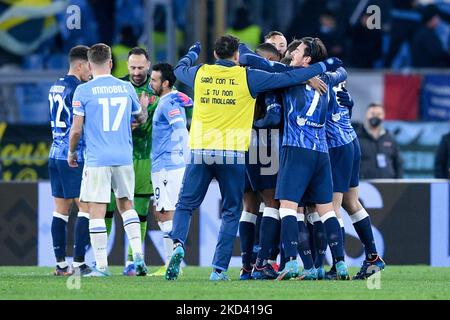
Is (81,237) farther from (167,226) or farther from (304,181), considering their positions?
(304,181)

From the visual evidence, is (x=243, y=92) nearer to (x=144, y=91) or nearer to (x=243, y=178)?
(x=243, y=178)

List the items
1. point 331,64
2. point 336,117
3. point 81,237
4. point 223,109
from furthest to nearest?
point 81,237, point 336,117, point 331,64, point 223,109

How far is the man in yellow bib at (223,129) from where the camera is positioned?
1207cm

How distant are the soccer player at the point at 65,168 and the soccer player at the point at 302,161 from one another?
2.12 metres

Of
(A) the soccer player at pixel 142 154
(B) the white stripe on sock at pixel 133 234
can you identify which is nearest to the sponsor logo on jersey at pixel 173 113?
(A) the soccer player at pixel 142 154

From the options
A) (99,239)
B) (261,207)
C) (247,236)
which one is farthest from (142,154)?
(247,236)

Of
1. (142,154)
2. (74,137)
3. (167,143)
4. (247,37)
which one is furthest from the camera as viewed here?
(247,37)

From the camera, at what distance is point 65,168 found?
44.8 feet

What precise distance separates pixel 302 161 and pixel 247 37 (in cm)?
992

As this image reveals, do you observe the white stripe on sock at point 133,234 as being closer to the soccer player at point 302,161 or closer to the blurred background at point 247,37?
the soccer player at point 302,161

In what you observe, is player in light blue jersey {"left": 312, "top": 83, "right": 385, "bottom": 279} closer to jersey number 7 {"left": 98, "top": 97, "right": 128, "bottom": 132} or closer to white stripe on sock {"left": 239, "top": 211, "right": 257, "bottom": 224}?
white stripe on sock {"left": 239, "top": 211, "right": 257, "bottom": 224}

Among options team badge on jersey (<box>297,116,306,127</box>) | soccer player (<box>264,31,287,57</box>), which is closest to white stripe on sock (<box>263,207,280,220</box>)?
team badge on jersey (<box>297,116,306,127</box>)

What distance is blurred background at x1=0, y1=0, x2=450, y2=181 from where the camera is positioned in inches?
841

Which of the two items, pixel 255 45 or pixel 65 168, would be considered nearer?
pixel 65 168
